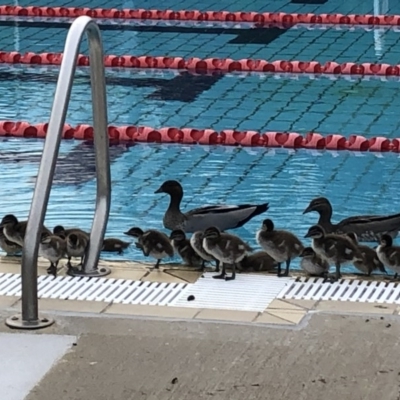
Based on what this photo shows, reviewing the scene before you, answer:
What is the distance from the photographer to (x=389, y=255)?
557cm

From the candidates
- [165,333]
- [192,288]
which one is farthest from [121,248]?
[165,333]

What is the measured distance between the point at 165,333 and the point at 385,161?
15.0ft

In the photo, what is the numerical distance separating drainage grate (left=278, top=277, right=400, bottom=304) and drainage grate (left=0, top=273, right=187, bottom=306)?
51 centimetres

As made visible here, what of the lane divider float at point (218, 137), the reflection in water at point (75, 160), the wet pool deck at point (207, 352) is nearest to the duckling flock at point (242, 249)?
the wet pool deck at point (207, 352)

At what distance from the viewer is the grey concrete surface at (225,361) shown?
3883 millimetres

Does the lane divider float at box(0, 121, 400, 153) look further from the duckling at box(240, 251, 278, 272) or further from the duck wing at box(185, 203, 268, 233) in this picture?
the duckling at box(240, 251, 278, 272)

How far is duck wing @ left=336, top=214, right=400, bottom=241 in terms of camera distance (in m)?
6.27

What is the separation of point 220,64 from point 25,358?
8.12 metres

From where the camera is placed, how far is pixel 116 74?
12070 millimetres

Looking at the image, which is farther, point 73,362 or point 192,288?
point 192,288

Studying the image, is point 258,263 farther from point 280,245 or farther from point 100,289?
point 100,289

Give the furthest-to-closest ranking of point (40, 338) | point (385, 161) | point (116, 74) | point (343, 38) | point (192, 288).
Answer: point (343, 38), point (116, 74), point (385, 161), point (192, 288), point (40, 338)

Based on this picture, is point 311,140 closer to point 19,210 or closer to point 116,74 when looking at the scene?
point 19,210

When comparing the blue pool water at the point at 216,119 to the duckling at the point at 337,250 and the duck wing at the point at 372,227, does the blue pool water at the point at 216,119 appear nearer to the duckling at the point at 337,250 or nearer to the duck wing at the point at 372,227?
the duck wing at the point at 372,227
